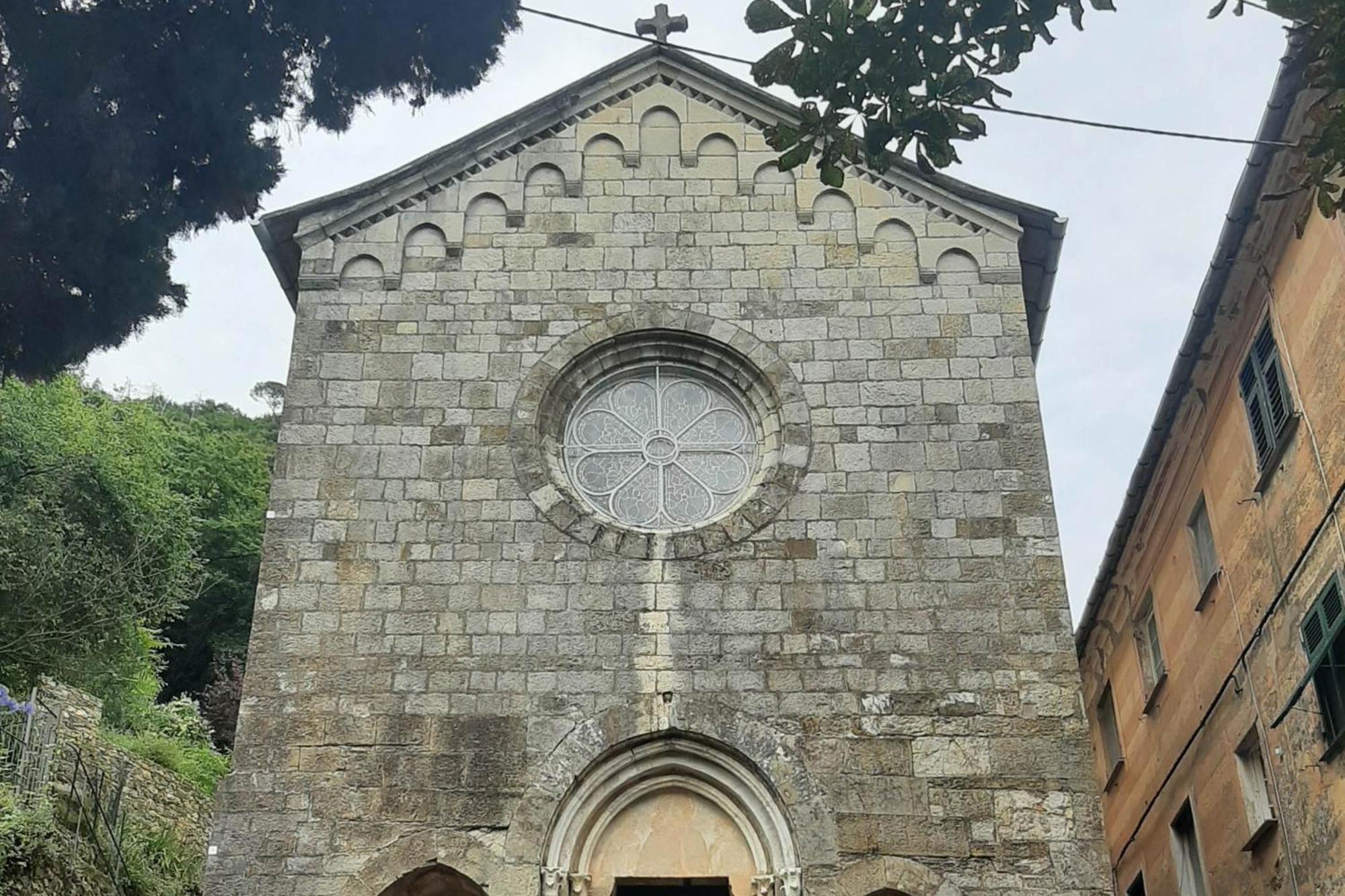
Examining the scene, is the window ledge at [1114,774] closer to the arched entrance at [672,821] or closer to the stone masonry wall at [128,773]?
the arched entrance at [672,821]

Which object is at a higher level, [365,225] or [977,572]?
[365,225]

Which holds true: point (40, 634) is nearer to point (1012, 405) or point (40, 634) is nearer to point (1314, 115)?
point (1012, 405)

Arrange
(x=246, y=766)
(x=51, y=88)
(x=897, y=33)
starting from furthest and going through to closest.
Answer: (x=246, y=766) → (x=51, y=88) → (x=897, y=33)

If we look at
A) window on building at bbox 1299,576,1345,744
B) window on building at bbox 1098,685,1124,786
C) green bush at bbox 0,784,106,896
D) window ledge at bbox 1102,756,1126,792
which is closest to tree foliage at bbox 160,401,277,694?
green bush at bbox 0,784,106,896

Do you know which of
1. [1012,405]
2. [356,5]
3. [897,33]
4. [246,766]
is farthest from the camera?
[1012,405]

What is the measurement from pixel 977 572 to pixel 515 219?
4.88 m

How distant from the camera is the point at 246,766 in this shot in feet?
33.3

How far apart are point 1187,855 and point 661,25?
1044 cm

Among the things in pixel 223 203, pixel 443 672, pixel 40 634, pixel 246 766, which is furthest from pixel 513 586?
pixel 40 634

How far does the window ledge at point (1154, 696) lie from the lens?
16.7 metres

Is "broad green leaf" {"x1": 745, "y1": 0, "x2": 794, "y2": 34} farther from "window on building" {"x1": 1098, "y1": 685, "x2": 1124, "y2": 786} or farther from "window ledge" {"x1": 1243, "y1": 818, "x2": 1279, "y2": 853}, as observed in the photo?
"window on building" {"x1": 1098, "y1": 685, "x2": 1124, "y2": 786}

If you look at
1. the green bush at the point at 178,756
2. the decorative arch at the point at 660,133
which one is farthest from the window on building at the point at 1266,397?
the green bush at the point at 178,756

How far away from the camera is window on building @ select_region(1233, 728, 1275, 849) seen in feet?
44.3

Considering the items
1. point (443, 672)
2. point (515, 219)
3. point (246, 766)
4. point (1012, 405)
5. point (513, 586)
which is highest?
point (515, 219)
